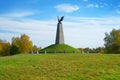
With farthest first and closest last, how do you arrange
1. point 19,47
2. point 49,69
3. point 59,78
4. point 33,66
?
point 19,47 → point 33,66 → point 49,69 → point 59,78

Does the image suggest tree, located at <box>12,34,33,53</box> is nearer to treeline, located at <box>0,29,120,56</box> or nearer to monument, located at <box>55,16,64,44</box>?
treeline, located at <box>0,29,120,56</box>

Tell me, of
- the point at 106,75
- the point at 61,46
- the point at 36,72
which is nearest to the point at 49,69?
the point at 36,72

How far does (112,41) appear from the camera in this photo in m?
84.1

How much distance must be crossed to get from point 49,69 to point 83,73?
395 cm

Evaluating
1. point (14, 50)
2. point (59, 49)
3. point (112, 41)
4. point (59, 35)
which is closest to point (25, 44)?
point (14, 50)

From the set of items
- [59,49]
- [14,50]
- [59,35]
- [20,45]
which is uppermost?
[59,35]

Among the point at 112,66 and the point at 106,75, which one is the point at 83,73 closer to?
the point at 106,75

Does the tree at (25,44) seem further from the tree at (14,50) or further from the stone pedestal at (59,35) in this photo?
the stone pedestal at (59,35)

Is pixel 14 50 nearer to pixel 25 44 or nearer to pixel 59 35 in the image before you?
pixel 25 44

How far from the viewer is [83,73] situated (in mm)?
25297

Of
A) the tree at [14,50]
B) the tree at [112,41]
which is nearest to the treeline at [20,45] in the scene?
the tree at [14,50]

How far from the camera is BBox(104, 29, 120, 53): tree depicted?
80.1m

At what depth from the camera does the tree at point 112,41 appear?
3152 inches

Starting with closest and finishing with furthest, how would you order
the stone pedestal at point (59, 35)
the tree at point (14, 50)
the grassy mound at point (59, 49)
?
the grassy mound at point (59, 49) → the stone pedestal at point (59, 35) → the tree at point (14, 50)
